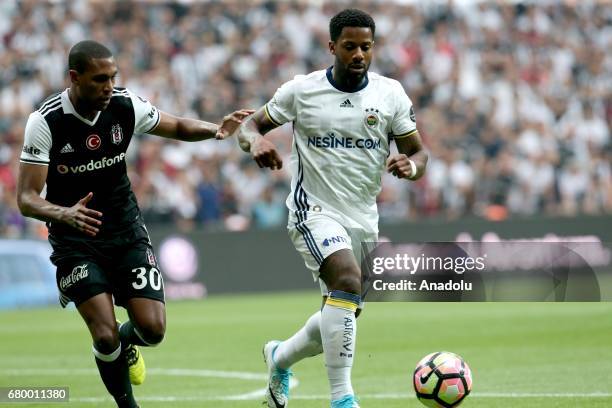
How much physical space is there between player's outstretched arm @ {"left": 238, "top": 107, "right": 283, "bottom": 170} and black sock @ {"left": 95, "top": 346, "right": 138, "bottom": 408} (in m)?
1.73

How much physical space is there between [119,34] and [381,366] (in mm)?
14787

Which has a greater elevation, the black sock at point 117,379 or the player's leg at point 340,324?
the player's leg at point 340,324

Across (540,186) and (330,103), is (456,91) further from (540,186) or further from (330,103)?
(330,103)

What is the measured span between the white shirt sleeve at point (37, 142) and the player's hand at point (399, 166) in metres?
2.39

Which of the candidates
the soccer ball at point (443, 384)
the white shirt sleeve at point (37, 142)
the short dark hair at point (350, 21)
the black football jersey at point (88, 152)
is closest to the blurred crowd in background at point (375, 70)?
the black football jersey at point (88, 152)

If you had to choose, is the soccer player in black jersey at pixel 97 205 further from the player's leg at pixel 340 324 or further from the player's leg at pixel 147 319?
the player's leg at pixel 340 324

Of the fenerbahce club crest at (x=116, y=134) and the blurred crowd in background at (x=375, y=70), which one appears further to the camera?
the blurred crowd in background at (x=375, y=70)

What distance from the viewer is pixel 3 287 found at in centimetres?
2136

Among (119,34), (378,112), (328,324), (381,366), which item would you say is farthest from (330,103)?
(119,34)

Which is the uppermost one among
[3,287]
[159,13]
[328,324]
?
[159,13]

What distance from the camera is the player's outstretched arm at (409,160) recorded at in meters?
8.13

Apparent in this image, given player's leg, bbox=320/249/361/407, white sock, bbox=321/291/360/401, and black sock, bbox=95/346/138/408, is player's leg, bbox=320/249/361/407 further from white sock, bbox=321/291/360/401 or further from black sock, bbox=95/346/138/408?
black sock, bbox=95/346/138/408

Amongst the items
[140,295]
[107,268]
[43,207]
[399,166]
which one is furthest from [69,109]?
[399,166]

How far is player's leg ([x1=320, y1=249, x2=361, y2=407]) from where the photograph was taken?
8031 millimetres
